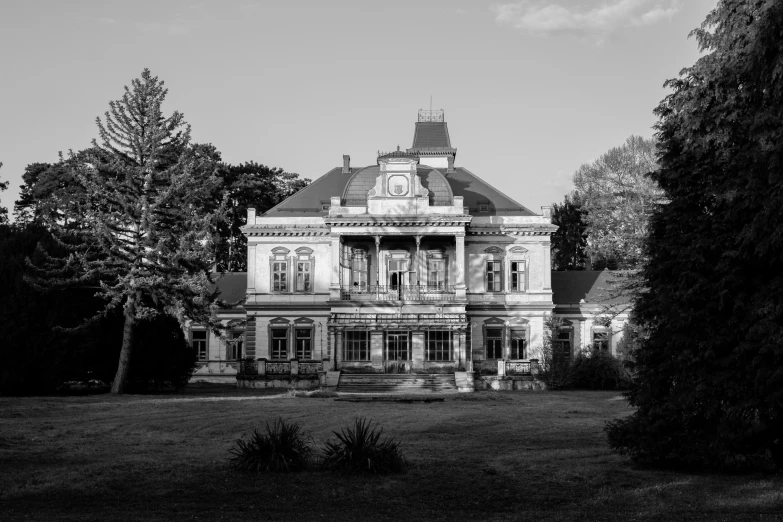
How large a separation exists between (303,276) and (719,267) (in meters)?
32.5

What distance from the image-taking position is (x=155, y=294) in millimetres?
30609

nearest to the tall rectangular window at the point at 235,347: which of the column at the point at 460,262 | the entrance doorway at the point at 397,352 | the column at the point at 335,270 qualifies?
the column at the point at 335,270

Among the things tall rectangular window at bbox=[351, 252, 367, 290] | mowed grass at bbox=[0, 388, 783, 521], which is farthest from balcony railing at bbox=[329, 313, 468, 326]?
mowed grass at bbox=[0, 388, 783, 521]

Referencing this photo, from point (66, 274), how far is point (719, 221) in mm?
23185

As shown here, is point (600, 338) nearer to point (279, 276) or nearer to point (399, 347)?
point (399, 347)

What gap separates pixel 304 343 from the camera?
44.3 m

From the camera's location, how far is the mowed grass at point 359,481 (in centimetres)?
1116

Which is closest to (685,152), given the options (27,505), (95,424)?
(27,505)

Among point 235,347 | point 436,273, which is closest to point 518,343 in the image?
point 436,273

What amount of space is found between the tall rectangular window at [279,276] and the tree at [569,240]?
25354 millimetres

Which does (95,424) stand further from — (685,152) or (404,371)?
(404,371)

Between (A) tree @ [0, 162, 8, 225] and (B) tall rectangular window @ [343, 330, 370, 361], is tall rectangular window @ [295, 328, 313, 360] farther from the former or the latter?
(A) tree @ [0, 162, 8, 225]

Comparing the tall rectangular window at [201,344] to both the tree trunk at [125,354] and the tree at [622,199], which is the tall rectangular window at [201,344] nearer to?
the tree trunk at [125,354]

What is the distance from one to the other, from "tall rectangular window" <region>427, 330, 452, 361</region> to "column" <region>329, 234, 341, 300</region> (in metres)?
4.80
